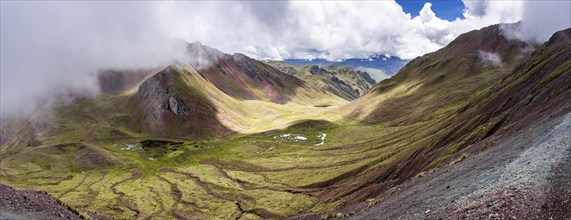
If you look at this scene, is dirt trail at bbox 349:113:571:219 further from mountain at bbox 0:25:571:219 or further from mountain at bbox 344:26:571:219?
mountain at bbox 0:25:571:219

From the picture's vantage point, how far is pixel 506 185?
89.1ft

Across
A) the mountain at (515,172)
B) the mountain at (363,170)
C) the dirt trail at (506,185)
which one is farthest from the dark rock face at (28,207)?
the mountain at (515,172)

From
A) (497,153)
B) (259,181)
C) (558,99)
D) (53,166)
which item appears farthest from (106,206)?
(558,99)

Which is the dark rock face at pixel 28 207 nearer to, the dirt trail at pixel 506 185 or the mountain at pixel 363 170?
the mountain at pixel 363 170

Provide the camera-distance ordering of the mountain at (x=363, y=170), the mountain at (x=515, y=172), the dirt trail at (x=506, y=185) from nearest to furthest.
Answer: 1. the dirt trail at (x=506, y=185)
2. the mountain at (x=515, y=172)
3. the mountain at (x=363, y=170)

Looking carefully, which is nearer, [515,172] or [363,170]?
[515,172]

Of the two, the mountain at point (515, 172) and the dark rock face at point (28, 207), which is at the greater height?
the mountain at point (515, 172)

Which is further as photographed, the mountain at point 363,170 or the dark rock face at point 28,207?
the dark rock face at point 28,207

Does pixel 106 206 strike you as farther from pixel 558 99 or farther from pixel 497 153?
pixel 558 99

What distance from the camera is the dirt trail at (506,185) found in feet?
77.7

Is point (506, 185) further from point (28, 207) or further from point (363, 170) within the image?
point (363, 170)

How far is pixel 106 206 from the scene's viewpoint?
10088 cm

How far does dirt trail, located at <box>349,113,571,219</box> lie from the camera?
2369 cm

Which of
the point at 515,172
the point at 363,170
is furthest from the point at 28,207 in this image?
the point at 363,170
